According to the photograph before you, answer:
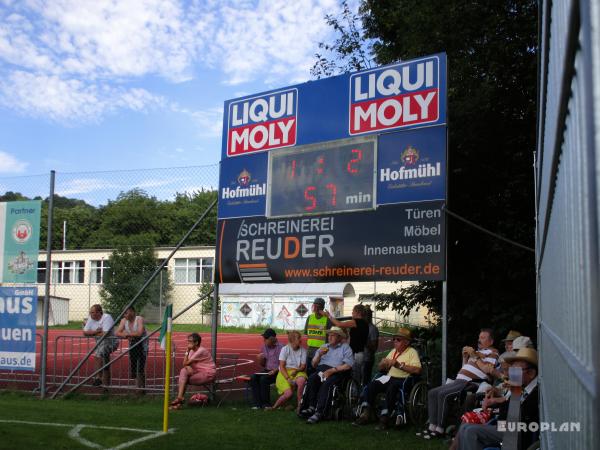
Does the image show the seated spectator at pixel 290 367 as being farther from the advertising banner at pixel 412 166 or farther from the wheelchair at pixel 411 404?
the advertising banner at pixel 412 166

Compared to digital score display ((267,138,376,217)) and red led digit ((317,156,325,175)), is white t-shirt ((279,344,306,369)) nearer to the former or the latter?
digital score display ((267,138,376,217))

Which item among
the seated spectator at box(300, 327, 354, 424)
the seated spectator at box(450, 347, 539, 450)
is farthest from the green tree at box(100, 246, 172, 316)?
the seated spectator at box(450, 347, 539, 450)

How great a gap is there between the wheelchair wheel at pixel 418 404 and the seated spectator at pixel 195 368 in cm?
364

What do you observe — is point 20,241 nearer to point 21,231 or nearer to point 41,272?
point 21,231

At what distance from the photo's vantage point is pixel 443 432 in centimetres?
834

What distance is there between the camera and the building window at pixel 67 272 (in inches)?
596

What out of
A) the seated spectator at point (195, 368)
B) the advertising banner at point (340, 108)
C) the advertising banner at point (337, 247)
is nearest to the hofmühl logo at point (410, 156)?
the advertising banner at point (340, 108)

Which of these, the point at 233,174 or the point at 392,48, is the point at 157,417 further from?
the point at 392,48

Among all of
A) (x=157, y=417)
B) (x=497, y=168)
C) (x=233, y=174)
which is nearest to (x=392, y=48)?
(x=497, y=168)

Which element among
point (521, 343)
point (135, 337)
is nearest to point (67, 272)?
point (135, 337)

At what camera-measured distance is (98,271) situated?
14.6 metres

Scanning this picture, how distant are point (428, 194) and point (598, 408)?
8.43 m

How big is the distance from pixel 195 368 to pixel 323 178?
12.6 feet

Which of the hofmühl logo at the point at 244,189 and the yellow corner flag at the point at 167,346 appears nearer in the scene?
the yellow corner flag at the point at 167,346
